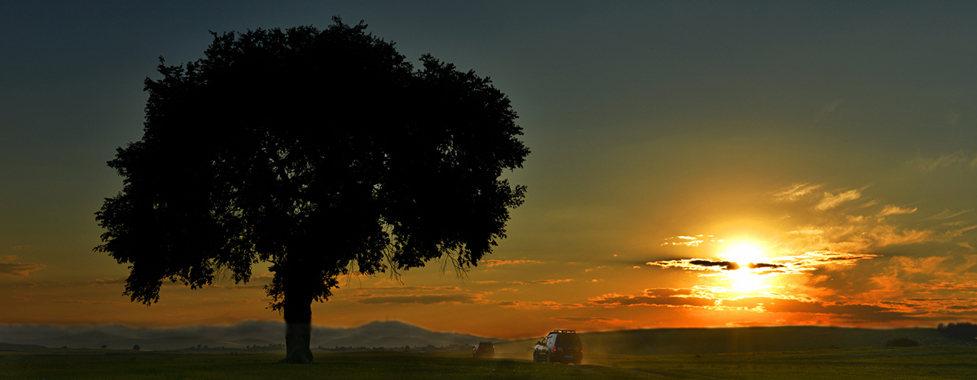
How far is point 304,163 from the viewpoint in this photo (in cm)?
3538

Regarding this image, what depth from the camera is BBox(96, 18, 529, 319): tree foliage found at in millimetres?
34469

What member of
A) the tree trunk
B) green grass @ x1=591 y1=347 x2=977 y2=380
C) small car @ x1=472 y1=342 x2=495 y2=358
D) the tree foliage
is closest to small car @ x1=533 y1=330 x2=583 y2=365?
green grass @ x1=591 y1=347 x2=977 y2=380

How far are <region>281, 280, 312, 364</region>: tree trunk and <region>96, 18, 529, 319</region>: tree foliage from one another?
16.3 inches

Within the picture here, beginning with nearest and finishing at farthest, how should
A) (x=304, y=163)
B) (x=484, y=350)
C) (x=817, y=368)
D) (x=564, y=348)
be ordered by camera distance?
(x=304, y=163) < (x=564, y=348) < (x=817, y=368) < (x=484, y=350)

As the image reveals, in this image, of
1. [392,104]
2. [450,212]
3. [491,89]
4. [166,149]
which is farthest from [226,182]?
[491,89]

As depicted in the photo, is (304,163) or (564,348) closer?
(304,163)

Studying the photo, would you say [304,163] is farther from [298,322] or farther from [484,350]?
[484,350]

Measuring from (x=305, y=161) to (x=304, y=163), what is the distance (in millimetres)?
121

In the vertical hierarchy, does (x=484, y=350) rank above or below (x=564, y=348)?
below

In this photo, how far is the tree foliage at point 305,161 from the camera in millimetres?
34469

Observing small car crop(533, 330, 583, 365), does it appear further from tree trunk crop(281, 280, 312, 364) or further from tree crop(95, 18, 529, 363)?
tree trunk crop(281, 280, 312, 364)

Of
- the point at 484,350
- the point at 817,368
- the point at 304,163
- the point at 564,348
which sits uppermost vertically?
the point at 304,163

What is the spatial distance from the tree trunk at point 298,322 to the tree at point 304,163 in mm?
79

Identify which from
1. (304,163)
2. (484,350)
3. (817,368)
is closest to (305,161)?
(304,163)
